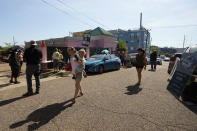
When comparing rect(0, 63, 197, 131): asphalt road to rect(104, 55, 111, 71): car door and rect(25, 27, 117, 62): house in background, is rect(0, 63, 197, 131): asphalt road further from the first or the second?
rect(25, 27, 117, 62): house in background

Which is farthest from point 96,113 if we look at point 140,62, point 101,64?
point 101,64

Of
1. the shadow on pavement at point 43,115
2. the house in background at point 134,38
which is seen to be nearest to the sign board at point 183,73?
the shadow on pavement at point 43,115

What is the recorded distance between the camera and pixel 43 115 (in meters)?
3.16

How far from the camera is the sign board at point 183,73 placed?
3.37m

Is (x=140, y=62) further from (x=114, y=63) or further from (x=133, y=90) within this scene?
(x=114, y=63)

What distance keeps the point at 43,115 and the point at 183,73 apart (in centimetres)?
389

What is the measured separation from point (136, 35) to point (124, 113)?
54.6m

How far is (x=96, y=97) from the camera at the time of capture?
442 cm

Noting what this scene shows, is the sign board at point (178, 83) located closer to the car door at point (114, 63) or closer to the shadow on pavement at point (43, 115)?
the shadow on pavement at point (43, 115)

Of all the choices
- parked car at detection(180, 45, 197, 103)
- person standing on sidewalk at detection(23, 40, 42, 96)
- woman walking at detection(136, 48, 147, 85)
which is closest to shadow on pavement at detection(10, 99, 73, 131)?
person standing on sidewalk at detection(23, 40, 42, 96)

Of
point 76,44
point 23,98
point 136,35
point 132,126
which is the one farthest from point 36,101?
point 136,35

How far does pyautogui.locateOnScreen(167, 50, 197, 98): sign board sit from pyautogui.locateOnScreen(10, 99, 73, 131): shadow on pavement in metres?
3.08

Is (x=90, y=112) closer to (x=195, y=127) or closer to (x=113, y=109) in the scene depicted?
(x=113, y=109)

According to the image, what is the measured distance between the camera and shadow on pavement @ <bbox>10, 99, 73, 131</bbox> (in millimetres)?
2723
